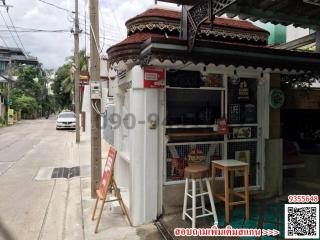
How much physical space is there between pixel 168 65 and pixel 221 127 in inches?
54.2

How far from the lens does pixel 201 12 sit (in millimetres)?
3871

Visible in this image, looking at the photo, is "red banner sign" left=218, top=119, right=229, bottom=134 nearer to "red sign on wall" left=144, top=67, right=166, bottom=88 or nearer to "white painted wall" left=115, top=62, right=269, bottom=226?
"white painted wall" left=115, top=62, right=269, bottom=226

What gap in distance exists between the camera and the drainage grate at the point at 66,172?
358 inches

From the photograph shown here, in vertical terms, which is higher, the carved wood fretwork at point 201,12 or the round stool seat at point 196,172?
the carved wood fretwork at point 201,12

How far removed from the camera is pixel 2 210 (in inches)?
237

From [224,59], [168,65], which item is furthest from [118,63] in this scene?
[224,59]

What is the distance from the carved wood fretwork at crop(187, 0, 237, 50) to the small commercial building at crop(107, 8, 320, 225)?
Answer: 21 centimetres

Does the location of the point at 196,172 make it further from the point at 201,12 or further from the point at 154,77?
the point at 201,12

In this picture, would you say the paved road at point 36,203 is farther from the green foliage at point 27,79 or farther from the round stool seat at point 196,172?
the green foliage at point 27,79

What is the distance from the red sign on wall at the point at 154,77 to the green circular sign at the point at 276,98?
2114 millimetres

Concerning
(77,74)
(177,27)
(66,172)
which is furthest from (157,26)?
(77,74)

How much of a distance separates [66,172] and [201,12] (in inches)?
282

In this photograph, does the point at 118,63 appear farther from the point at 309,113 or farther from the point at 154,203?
the point at 309,113

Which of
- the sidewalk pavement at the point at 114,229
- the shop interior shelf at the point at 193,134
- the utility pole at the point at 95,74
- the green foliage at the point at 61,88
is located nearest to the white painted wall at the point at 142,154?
the sidewalk pavement at the point at 114,229
